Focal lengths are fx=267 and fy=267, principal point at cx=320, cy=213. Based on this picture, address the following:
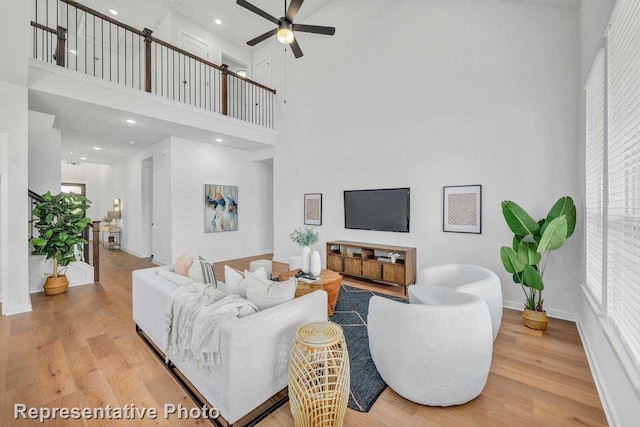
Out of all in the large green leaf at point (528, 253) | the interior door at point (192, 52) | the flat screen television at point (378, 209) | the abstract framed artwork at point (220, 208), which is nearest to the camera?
the large green leaf at point (528, 253)

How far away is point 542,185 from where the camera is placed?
11.0 feet

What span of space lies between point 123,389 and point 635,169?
3.51m

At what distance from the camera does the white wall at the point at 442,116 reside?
3.26 m

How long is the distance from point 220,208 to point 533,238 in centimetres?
584

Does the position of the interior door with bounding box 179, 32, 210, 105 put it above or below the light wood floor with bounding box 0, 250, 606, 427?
Result: above

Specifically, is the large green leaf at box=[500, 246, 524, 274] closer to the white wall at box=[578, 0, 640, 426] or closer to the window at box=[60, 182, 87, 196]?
the white wall at box=[578, 0, 640, 426]

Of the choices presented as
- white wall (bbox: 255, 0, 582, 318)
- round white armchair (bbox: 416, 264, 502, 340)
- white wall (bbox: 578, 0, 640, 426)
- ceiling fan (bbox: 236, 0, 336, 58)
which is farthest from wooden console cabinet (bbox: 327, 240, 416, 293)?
ceiling fan (bbox: 236, 0, 336, 58)

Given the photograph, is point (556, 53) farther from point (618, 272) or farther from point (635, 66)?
point (618, 272)

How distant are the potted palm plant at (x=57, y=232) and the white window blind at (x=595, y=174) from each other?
6.21 metres

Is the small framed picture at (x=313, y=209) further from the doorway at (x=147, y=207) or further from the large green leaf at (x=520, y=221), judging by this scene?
the doorway at (x=147, y=207)

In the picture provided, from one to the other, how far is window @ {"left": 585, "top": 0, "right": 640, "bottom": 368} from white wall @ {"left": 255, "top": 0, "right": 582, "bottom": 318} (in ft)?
3.87

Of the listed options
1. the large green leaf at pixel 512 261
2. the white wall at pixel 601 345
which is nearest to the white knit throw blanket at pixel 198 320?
the white wall at pixel 601 345

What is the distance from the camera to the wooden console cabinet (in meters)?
4.20

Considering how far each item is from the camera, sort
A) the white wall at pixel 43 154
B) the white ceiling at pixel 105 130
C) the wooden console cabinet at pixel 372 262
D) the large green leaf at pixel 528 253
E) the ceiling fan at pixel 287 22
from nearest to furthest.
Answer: the large green leaf at pixel 528 253
the ceiling fan at pixel 287 22
the white ceiling at pixel 105 130
the wooden console cabinet at pixel 372 262
the white wall at pixel 43 154
